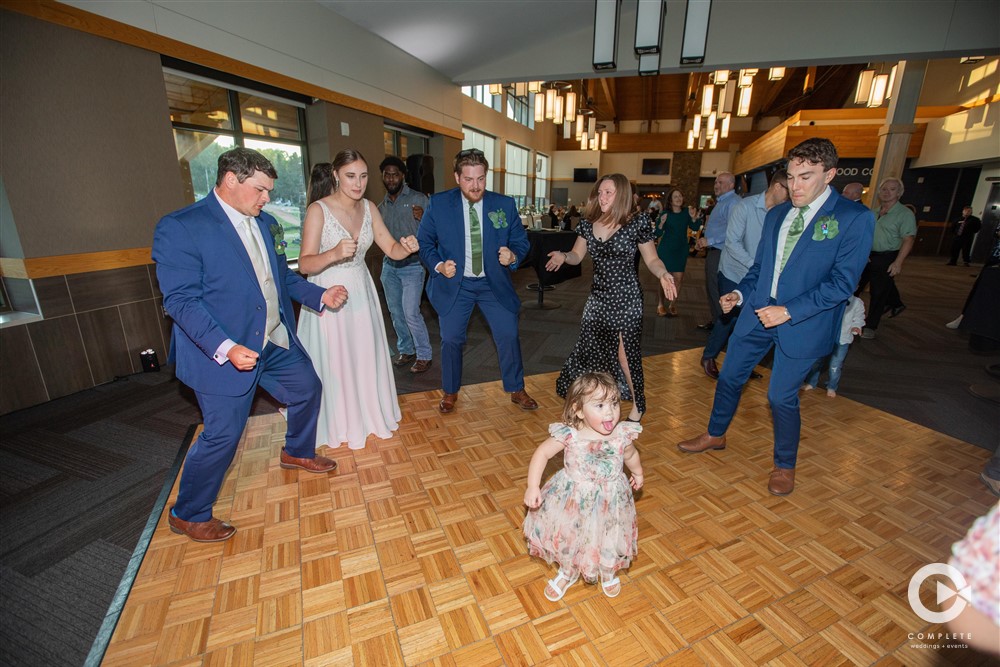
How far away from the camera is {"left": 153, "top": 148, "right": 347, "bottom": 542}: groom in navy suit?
175 centimetres

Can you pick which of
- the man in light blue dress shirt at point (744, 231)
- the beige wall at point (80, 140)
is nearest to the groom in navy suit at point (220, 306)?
the beige wall at point (80, 140)

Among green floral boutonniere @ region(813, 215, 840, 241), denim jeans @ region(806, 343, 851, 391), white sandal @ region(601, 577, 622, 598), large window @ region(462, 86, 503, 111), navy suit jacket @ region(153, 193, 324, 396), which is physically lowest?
white sandal @ region(601, 577, 622, 598)

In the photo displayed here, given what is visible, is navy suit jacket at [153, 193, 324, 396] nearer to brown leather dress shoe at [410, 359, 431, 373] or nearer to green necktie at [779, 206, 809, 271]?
brown leather dress shoe at [410, 359, 431, 373]

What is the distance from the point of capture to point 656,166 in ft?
75.4

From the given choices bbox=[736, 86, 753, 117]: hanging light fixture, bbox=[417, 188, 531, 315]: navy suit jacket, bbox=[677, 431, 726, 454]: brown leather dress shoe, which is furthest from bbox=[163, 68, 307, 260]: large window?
bbox=[736, 86, 753, 117]: hanging light fixture

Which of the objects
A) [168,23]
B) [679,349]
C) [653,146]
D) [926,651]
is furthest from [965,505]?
[653,146]

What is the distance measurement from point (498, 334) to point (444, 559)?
1.64 metres

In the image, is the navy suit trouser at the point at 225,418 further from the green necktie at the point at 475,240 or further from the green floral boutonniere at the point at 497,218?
the green floral boutonniere at the point at 497,218

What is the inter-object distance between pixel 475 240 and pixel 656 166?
→ 22914 mm

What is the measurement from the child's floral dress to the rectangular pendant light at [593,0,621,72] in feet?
10.8

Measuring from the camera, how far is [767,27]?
21.9 feet

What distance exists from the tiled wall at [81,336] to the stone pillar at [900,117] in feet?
34.2

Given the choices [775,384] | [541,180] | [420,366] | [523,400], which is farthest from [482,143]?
[775,384]

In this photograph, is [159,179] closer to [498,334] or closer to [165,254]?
[165,254]
